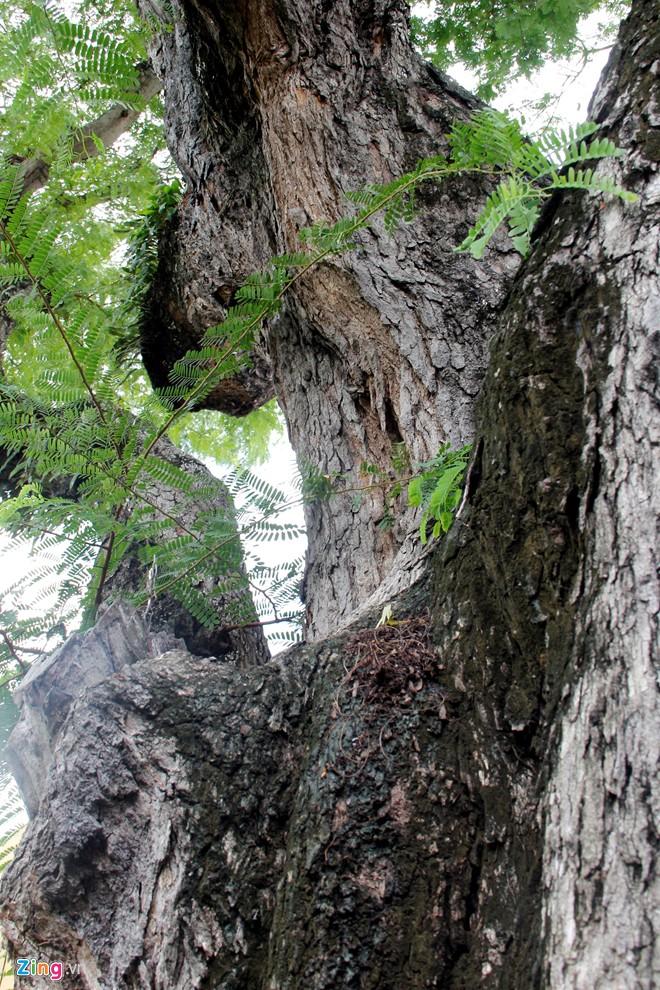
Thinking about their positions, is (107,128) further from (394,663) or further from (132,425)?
(394,663)

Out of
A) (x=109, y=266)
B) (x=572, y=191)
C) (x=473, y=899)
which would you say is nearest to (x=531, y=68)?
(x=109, y=266)

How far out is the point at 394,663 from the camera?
165cm

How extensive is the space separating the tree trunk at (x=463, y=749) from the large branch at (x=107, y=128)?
13.6 ft

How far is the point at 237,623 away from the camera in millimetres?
2895

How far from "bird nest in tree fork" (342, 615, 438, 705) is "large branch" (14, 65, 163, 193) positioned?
4.54 m

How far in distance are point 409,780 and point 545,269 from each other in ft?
3.66

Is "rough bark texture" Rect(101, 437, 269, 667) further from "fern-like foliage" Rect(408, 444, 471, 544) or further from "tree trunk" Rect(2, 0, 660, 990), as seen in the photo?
"fern-like foliage" Rect(408, 444, 471, 544)

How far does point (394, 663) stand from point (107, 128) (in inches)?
225

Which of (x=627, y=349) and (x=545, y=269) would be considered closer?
(x=627, y=349)

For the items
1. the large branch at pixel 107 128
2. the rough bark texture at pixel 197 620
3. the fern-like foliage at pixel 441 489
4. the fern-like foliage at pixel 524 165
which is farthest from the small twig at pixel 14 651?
the large branch at pixel 107 128

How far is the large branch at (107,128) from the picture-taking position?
17.3 feet

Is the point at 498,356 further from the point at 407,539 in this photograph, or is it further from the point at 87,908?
the point at 87,908

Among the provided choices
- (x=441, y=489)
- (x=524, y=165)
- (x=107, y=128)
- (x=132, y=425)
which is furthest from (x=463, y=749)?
(x=107, y=128)

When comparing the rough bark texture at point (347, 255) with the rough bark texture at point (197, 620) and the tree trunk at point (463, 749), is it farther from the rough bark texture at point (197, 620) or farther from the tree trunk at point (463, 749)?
the rough bark texture at point (197, 620)
